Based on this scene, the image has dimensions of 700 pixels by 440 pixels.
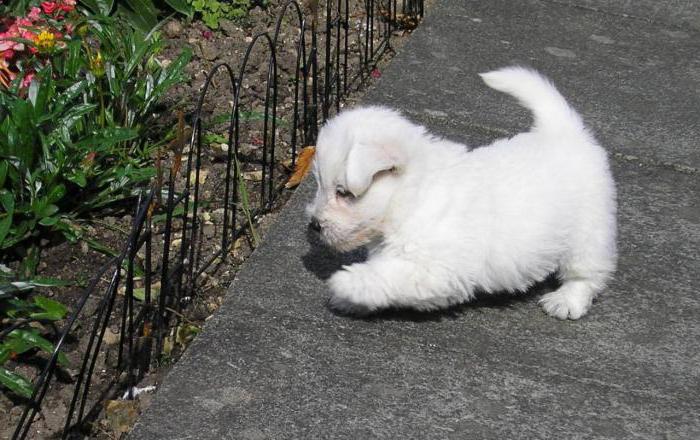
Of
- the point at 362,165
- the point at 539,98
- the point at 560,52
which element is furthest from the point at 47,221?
the point at 560,52

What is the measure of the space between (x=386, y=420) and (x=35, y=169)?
7.07 feet

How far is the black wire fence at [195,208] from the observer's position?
3.32 metres

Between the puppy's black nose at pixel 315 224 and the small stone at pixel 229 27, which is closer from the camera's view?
the puppy's black nose at pixel 315 224

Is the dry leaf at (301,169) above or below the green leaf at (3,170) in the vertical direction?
below

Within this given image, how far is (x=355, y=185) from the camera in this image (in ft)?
11.1

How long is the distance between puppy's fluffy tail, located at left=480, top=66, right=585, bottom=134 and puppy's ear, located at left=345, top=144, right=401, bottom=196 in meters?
0.89

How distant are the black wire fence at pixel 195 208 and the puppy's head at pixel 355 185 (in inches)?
21.9

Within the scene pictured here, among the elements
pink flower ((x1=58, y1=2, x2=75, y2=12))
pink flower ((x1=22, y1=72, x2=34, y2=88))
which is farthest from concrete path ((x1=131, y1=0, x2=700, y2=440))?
pink flower ((x1=58, y1=2, x2=75, y2=12))

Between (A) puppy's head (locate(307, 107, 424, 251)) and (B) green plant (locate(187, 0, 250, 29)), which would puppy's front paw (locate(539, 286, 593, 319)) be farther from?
(B) green plant (locate(187, 0, 250, 29))

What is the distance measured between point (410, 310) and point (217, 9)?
10.9ft

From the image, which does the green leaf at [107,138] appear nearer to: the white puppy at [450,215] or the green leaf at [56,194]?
the green leaf at [56,194]

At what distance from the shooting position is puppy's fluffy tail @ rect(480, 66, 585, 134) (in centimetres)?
402

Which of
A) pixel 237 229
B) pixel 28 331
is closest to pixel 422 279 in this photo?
pixel 237 229

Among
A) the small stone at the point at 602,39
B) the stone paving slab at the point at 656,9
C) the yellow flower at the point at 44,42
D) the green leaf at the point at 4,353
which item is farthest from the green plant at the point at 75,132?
the stone paving slab at the point at 656,9
